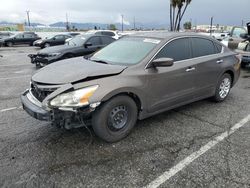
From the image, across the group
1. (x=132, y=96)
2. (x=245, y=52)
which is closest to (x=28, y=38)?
(x=245, y=52)

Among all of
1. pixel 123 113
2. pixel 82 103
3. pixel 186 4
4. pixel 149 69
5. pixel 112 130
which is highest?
pixel 186 4

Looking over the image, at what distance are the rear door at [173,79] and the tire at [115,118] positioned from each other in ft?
1.33

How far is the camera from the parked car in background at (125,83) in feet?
9.92

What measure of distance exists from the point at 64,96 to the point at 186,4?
20360 mm

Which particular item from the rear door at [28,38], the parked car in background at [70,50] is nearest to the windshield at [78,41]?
the parked car in background at [70,50]

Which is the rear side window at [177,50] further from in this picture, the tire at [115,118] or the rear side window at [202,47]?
the tire at [115,118]

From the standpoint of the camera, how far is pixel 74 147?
3.33 meters

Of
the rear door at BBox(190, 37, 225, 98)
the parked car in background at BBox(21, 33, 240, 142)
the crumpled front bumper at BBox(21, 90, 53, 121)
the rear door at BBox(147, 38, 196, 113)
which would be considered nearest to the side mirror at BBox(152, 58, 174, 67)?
the parked car in background at BBox(21, 33, 240, 142)

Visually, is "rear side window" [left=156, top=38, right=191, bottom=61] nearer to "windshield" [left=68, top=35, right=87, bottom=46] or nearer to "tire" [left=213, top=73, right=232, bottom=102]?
"tire" [left=213, top=73, right=232, bottom=102]

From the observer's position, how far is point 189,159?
3.06 m

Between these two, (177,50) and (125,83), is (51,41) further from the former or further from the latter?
(125,83)

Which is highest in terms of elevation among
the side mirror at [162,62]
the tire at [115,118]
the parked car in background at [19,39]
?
the parked car in background at [19,39]

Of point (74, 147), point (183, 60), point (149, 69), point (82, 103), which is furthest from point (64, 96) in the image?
point (183, 60)

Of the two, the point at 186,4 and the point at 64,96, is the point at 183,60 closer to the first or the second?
the point at 64,96
